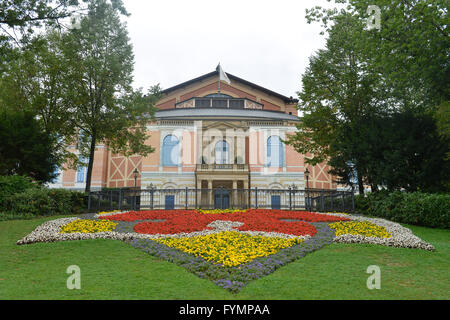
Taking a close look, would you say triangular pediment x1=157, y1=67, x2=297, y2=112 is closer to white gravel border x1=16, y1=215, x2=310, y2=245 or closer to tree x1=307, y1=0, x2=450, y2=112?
tree x1=307, y1=0, x2=450, y2=112

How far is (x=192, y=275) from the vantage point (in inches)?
253

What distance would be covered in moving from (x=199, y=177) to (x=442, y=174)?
21479 mm

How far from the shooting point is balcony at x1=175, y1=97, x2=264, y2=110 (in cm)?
4319

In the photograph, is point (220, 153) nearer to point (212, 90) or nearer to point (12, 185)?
point (212, 90)

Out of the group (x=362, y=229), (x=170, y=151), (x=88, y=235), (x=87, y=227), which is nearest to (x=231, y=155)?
(x=170, y=151)

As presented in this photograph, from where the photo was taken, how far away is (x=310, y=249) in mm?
8734

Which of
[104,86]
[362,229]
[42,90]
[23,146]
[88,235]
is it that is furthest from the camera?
[42,90]

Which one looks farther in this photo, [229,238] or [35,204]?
[35,204]

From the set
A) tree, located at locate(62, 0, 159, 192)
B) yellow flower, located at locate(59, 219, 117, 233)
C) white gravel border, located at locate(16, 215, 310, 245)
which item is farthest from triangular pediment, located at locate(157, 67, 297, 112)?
white gravel border, located at locate(16, 215, 310, 245)

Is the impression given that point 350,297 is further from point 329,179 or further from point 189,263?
point 329,179

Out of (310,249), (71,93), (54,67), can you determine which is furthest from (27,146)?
(310,249)

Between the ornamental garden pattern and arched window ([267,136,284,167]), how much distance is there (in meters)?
21.0

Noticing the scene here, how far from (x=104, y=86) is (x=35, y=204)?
9732 millimetres

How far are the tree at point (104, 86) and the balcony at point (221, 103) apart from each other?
63.1 feet
